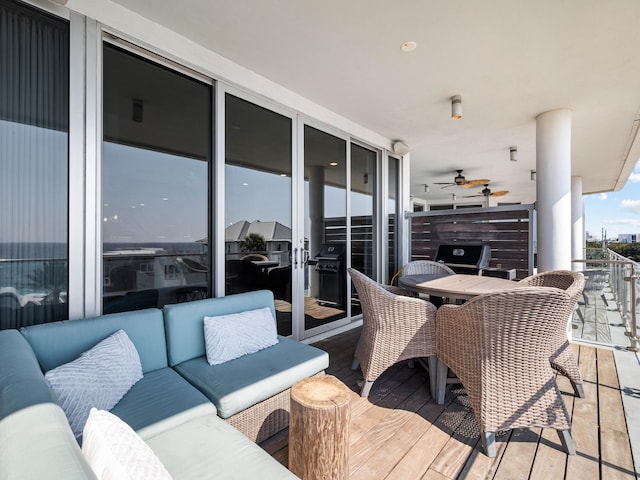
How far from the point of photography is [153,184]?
2.38 meters

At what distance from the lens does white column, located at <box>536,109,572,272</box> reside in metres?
3.60

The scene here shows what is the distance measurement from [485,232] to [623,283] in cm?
155

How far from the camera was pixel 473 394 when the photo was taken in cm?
189

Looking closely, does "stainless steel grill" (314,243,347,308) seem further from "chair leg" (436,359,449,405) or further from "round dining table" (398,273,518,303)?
"chair leg" (436,359,449,405)

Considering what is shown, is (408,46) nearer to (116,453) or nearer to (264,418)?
(264,418)

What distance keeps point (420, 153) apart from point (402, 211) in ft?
4.29

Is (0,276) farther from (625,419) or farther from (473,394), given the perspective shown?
(625,419)

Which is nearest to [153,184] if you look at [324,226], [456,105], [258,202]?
[258,202]

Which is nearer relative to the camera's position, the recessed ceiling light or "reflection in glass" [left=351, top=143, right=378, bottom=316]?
the recessed ceiling light

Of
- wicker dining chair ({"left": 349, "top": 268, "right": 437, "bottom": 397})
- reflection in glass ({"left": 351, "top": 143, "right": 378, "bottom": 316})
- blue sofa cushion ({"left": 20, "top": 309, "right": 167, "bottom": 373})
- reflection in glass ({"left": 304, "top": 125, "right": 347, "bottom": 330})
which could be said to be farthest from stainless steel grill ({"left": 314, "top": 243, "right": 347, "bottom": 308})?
blue sofa cushion ({"left": 20, "top": 309, "right": 167, "bottom": 373})

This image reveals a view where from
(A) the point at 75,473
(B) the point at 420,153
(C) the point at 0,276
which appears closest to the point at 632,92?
(B) the point at 420,153

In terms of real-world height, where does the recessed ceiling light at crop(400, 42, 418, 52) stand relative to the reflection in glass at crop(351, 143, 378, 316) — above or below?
above

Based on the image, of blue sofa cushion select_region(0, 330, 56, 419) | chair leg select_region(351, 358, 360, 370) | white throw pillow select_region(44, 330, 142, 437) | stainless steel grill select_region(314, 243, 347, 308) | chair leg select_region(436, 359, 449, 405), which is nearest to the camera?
blue sofa cushion select_region(0, 330, 56, 419)

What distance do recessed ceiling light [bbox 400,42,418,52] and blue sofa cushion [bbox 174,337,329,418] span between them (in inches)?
96.0
